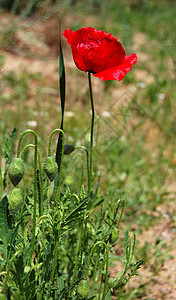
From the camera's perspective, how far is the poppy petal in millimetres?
1130

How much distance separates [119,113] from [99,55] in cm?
209

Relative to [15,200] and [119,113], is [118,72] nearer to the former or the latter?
[15,200]

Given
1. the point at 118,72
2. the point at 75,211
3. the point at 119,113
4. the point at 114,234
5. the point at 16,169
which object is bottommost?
the point at 119,113

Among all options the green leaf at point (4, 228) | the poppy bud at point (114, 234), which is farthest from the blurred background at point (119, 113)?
the green leaf at point (4, 228)

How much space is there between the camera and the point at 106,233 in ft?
4.41

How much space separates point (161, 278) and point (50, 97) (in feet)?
6.64

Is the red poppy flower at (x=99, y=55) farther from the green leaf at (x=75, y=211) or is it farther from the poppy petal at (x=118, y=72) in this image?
the green leaf at (x=75, y=211)

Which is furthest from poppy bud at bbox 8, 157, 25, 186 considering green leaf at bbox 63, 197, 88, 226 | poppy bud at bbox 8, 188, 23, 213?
green leaf at bbox 63, 197, 88, 226

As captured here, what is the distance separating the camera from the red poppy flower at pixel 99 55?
1.15 meters

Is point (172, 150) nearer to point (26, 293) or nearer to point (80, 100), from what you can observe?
point (80, 100)

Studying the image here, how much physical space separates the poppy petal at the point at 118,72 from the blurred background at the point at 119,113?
1.17 ft

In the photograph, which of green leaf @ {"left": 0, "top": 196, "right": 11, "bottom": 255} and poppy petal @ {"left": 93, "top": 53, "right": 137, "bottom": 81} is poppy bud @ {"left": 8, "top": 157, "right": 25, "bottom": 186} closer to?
green leaf @ {"left": 0, "top": 196, "right": 11, "bottom": 255}

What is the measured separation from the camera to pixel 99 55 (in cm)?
116

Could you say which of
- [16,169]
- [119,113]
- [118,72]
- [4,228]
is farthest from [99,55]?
[119,113]
